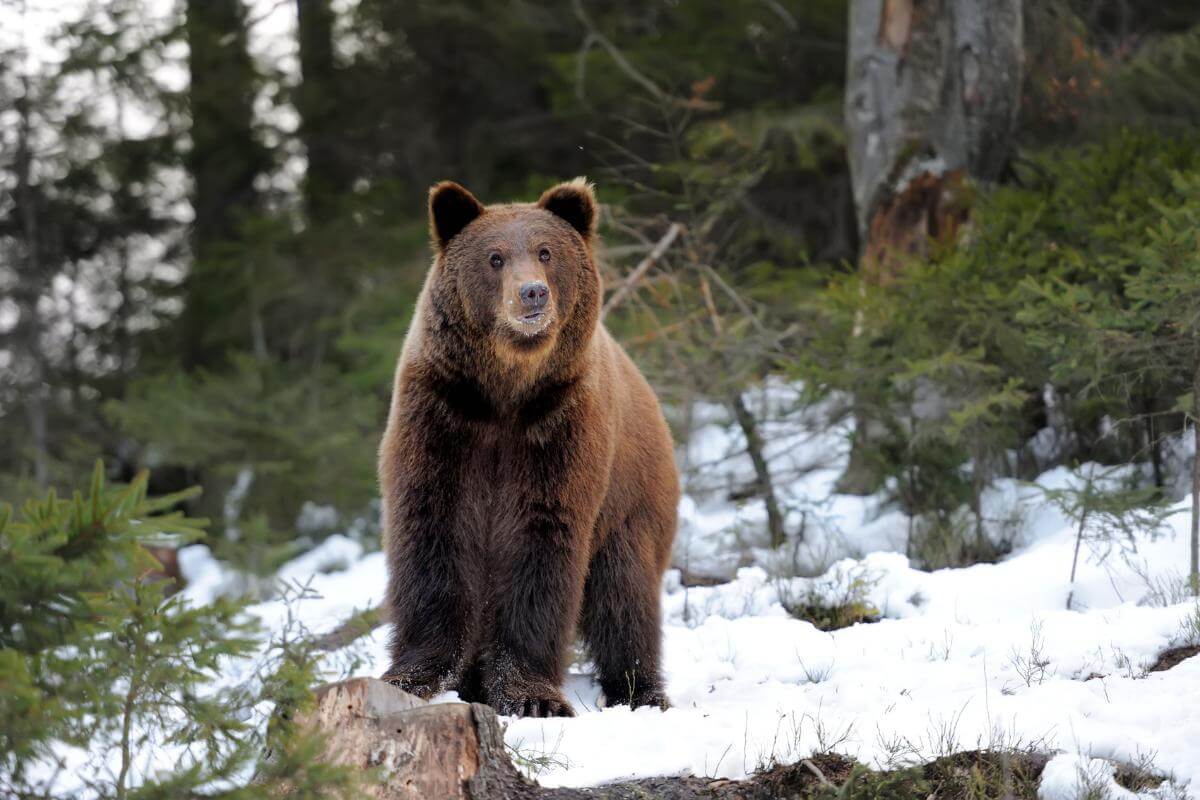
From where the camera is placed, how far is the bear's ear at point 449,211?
5.25m

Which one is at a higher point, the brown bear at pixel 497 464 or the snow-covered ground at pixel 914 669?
the brown bear at pixel 497 464

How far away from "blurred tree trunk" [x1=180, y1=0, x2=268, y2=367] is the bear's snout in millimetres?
10769

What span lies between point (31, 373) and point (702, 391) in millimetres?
9360

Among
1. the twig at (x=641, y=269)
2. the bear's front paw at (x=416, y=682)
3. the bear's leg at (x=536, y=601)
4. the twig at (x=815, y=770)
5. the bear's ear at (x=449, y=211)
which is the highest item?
the twig at (x=641, y=269)

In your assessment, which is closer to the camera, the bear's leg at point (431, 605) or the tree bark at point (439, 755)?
the tree bark at point (439, 755)

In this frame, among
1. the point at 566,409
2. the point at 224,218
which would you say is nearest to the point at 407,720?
the point at 566,409

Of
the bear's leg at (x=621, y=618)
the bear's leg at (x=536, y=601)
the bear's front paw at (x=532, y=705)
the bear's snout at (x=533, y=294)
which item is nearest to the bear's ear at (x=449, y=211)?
the bear's snout at (x=533, y=294)

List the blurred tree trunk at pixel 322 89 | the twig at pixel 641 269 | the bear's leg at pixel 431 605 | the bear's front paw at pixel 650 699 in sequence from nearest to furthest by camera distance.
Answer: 1. the bear's leg at pixel 431 605
2. the bear's front paw at pixel 650 699
3. the twig at pixel 641 269
4. the blurred tree trunk at pixel 322 89

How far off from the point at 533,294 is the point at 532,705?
1.59 metres

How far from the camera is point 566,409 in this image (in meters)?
5.12

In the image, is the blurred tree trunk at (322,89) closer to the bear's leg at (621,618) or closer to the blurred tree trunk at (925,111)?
the blurred tree trunk at (925,111)

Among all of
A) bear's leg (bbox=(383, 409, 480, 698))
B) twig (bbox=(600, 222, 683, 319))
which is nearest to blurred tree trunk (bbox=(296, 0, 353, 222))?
twig (bbox=(600, 222, 683, 319))

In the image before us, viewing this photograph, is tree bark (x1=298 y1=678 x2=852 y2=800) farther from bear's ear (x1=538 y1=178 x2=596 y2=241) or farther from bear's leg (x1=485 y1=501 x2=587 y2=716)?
bear's ear (x1=538 y1=178 x2=596 y2=241)

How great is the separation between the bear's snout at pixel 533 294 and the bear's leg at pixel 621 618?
122 cm
